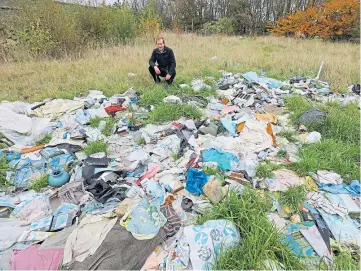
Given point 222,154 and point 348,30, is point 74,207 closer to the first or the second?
point 222,154

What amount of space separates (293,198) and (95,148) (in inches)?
94.0

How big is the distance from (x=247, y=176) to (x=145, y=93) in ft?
9.26

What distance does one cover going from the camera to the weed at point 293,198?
6.88 feet

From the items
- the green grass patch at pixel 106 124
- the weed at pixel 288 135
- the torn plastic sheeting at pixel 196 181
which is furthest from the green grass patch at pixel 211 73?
the torn plastic sheeting at pixel 196 181

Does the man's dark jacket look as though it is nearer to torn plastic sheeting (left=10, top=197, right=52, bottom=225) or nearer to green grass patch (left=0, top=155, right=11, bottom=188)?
green grass patch (left=0, top=155, right=11, bottom=188)

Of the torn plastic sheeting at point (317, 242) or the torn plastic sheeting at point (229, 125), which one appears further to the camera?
the torn plastic sheeting at point (229, 125)

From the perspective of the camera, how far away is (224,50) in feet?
27.2

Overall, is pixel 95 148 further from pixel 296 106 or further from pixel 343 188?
pixel 296 106

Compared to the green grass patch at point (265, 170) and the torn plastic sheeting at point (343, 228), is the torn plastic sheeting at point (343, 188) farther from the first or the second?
the green grass patch at point (265, 170)

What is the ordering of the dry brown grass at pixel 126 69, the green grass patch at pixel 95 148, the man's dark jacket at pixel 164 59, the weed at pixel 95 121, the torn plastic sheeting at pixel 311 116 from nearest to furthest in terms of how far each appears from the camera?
the green grass patch at pixel 95 148 < the torn plastic sheeting at pixel 311 116 < the weed at pixel 95 121 < the man's dark jacket at pixel 164 59 < the dry brown grass at pixel 126 69

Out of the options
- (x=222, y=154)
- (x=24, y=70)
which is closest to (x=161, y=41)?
(x=222, y=154)

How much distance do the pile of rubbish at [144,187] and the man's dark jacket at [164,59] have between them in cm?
128

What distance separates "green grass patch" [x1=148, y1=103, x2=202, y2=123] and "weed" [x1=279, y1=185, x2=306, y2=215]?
196 centimetres

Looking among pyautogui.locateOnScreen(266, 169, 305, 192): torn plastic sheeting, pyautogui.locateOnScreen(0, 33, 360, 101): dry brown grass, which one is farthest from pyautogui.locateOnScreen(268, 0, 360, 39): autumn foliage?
pyautogui.locateOnScreen(266, 169, 305, 192): torn plastic sheeting
